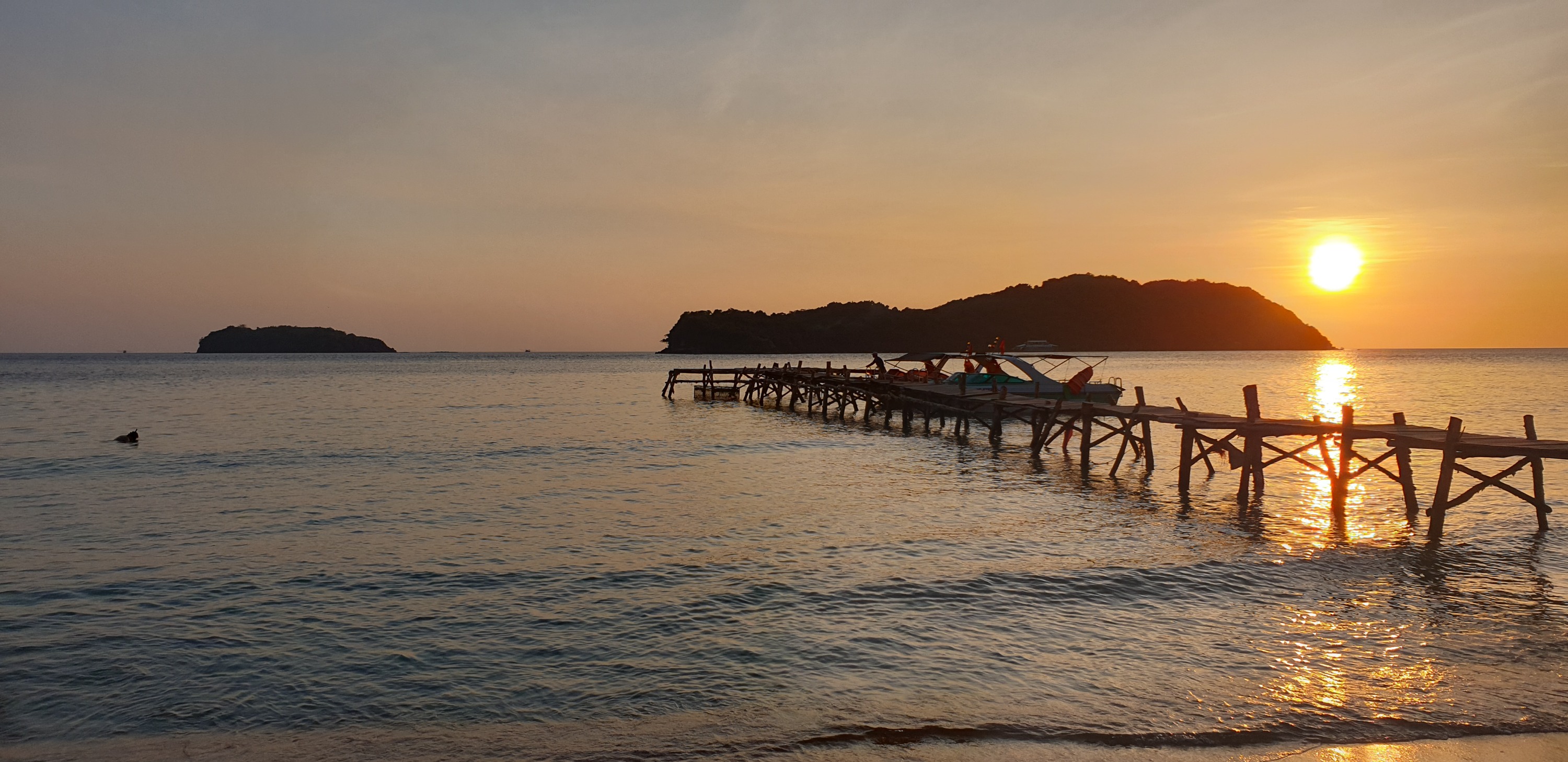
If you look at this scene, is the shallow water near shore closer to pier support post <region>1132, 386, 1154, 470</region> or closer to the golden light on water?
pier support post <region>1132, 386, 1154, 470</region>

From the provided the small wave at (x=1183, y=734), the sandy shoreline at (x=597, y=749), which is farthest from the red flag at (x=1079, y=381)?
the sandy shoreline at (x=597, y=749)

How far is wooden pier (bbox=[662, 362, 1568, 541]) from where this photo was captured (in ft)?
51.8

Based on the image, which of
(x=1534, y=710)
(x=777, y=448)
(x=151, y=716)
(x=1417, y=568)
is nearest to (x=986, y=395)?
(x=777, y=448)

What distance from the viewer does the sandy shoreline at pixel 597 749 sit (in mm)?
6699

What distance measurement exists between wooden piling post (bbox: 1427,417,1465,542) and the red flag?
20427 mm

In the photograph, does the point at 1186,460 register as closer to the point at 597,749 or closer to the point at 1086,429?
the point at 1086,429

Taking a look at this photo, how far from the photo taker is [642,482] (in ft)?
74.2

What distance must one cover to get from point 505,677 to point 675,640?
181cm

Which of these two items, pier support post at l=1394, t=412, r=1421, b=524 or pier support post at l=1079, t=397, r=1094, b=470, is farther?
pier support post at l=1079, t=397, r=1094, b=470

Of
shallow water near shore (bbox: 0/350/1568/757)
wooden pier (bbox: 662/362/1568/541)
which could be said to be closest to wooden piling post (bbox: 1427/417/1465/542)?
wooden pier (bbox: 662/362/1568/541)

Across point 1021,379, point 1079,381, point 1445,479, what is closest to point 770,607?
point 1445,479

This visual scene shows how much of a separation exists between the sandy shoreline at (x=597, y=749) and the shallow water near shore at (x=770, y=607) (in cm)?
12

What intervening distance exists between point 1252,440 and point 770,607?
13365 millimetres

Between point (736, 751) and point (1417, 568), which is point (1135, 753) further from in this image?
point (1417, 568)
